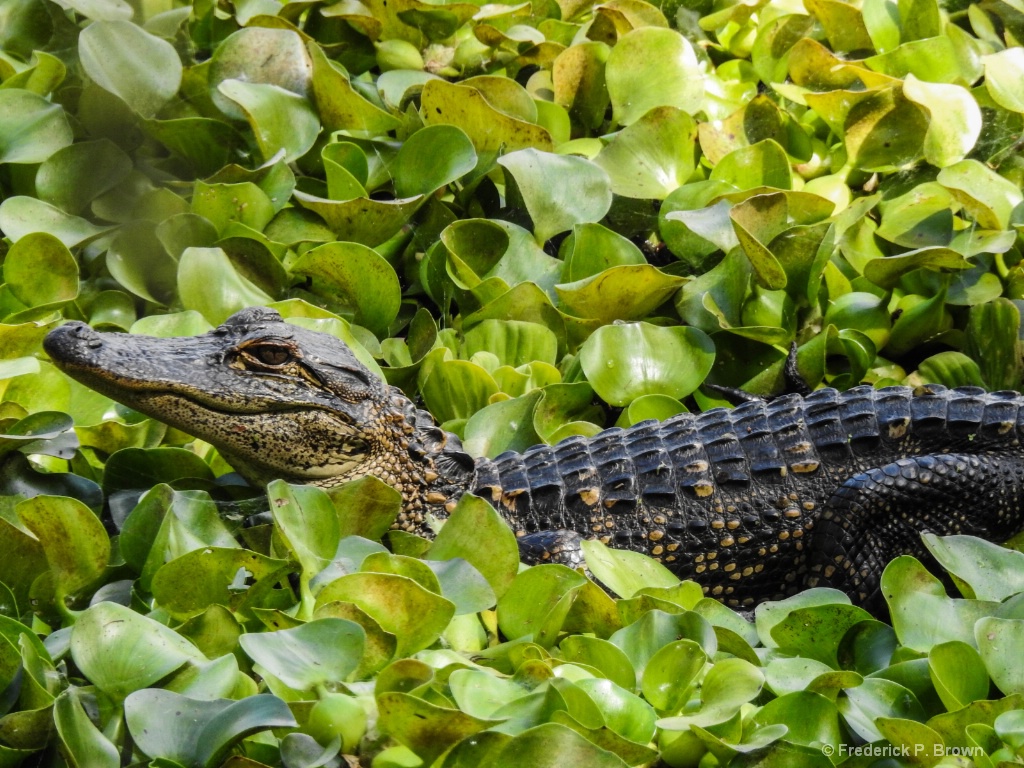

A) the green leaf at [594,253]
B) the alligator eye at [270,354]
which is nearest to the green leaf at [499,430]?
the green leaf at [594,253]

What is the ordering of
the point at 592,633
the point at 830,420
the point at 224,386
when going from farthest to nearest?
the point at 830,420, the point at 224,386, the point at 592,633

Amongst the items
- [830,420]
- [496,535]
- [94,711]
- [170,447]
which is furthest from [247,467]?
[830,420]

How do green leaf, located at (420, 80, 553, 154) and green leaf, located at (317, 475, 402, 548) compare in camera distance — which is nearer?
green leaf, located at (317, 475, 402, 548)

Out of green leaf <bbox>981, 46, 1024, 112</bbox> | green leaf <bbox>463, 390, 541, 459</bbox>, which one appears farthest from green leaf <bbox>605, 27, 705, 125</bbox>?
green leaf <bbox>463, 390, 541, 459</bbox>

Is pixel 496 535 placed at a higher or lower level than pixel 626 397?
higher

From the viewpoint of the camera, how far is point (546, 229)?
370 cm

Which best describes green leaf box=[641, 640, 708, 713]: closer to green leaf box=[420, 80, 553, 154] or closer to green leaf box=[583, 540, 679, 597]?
green leaf box=[583, 540, 679, 597]

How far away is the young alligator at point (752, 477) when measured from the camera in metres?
3.16

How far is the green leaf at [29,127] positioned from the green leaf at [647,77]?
1839 mm

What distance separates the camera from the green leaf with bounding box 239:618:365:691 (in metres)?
1.93

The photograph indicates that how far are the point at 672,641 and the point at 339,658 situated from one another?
0.63 meters

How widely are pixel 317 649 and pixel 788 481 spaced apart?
1.65m

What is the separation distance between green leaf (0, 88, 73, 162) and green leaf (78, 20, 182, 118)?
18cm

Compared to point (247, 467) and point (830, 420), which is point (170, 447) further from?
point (830, 420)
